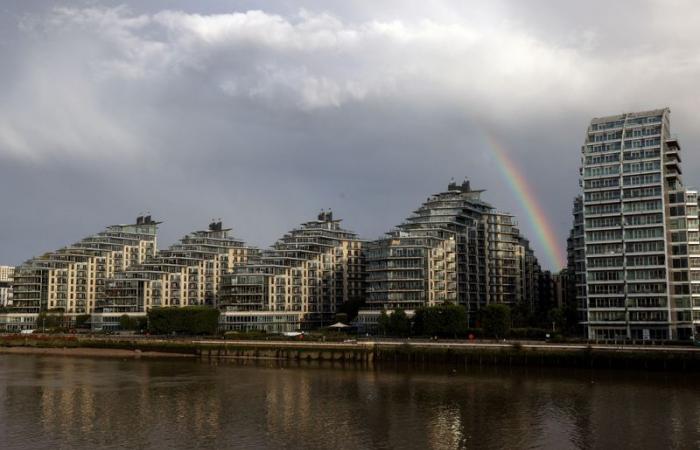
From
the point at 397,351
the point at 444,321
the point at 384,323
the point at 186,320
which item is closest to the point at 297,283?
the point at 186,320

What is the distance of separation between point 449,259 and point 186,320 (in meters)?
62.2

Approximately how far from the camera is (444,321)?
132 m

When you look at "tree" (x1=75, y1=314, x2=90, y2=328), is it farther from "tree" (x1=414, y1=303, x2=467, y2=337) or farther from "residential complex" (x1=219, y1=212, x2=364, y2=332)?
"tree" (x1=414, y1=303, x2=467, y2=337)

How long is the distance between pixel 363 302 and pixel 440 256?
26.0 meters

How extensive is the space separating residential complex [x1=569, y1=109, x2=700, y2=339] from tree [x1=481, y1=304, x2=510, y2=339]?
1445 centimetres

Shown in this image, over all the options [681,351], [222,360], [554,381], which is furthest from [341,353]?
[681,351]

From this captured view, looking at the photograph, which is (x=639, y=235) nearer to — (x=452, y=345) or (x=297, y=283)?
(x=452, y=345)

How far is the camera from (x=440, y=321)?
132625mm

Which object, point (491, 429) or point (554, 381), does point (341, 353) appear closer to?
point (554, 381)

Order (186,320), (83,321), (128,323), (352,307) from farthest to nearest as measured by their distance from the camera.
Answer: (83,321)
(352,307)
(128,323)
(186,320)

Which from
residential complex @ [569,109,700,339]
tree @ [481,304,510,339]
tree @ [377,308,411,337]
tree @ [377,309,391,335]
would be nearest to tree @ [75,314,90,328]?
tree @ [377,309,391,335]

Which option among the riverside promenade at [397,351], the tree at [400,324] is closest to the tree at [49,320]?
the riverside promenade at [397,351]

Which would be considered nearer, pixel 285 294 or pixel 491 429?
pixel 491 429

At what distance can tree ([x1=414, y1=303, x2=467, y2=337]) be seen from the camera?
433 ft
